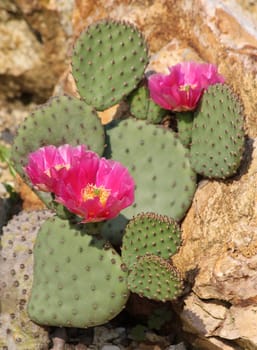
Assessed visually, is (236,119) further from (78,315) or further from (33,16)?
(33,16)

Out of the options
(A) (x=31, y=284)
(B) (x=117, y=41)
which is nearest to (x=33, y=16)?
(B) (x=117, y=41)

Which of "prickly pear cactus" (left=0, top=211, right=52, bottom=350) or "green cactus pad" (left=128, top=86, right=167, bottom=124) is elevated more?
"green cactus pad" (left=128, top=86, right=167, bottom=124)

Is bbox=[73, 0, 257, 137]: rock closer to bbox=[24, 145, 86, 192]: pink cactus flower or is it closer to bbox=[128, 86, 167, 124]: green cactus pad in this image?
bbox=[128, 86, 167, 124]: green cactus pad

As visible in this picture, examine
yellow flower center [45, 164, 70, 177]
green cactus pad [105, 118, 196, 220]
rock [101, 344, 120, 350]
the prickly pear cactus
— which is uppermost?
yellow flower center [45, 164, 70, 177]

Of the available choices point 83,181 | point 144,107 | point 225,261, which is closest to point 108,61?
point 144,107

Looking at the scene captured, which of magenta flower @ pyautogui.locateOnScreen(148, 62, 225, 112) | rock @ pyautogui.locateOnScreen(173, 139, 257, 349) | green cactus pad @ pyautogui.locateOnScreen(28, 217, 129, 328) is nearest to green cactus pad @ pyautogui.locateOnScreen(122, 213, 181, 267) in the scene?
green cactus pad @ pyautogui.locateOnScreen(28, 217, 129, 328)

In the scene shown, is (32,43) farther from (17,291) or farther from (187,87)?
(17,291)

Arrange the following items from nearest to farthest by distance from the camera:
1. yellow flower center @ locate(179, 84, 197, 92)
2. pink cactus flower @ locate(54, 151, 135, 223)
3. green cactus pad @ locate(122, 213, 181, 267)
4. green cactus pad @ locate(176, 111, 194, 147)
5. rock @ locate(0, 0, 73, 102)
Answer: pink cactus flower @ locate(54, 151, 135, 223) < green cactus pad @ locate(122, 213, 181, 267) < yellow flower center @ locate(179, 84, 197, 92) < green cactus pad @ locate(176, 111, 194, 147) < rock @ locate(0, 0, 73, 102)
